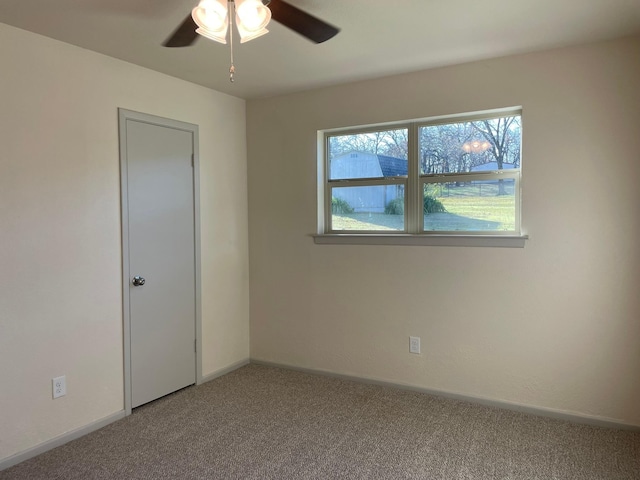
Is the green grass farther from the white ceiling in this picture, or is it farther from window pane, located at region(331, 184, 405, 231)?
the white ceiling

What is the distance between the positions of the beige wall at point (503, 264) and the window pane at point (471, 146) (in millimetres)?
146

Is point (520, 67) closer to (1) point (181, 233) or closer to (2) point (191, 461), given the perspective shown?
(1) point (181, 233)

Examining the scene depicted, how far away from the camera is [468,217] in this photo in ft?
10.7

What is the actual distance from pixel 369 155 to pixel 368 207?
42cm

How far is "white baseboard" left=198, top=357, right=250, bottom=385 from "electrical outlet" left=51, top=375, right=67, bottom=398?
1.11 meters

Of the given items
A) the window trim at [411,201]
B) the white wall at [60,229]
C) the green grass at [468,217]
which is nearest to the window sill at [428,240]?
the window trim at [411,201]

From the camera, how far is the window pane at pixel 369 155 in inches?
139

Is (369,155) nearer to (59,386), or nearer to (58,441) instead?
(59,386)

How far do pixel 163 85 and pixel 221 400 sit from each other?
7.81 ft

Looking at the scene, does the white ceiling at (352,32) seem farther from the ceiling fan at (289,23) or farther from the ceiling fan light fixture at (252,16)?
the ceiling fan light fixture at (252,16)

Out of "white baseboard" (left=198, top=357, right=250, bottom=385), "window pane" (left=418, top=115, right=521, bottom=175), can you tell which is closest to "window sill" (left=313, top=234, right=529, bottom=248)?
"window pane" (left=418, top=115, right=521, bottom=175)

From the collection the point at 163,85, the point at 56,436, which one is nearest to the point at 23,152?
the point at 163,85

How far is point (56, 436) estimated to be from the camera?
8.80 ft

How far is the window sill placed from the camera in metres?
3.04
